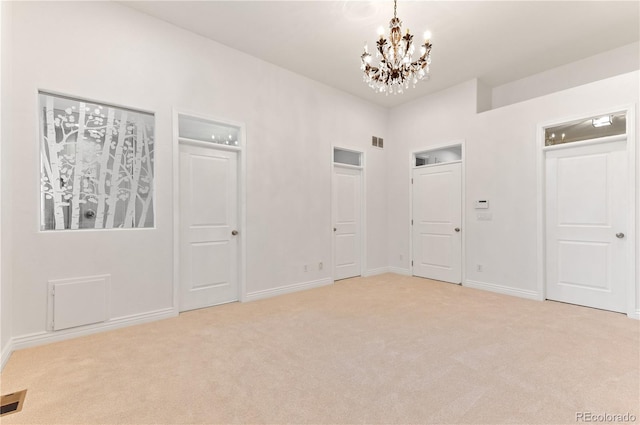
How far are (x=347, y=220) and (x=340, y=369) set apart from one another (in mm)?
3388

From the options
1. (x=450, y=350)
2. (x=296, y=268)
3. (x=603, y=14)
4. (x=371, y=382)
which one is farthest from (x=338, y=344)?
(x=603, y=14)

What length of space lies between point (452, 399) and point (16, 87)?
4219 mm

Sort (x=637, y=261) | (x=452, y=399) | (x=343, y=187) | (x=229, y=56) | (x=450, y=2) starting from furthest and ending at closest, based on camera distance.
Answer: (x=343, y=187)
(x=229, y=56)
(x=637, y=261)
(x=450, y=2)
(x=452, y=399)

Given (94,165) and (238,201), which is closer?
(94,165)

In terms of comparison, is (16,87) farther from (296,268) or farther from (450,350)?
(450,350)

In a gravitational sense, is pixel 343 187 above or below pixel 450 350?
above

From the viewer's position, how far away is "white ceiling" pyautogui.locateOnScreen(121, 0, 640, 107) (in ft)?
10.7

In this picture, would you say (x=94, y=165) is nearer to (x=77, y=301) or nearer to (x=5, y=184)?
(x=5, y=184)

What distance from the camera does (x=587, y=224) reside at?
396 cm

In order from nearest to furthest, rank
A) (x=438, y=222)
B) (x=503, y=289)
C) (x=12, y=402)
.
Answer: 1. (x=12, y=402)
2. (x=503, y=289)
3. (x=438, y=222)

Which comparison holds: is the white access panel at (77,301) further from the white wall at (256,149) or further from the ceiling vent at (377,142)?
the ceiling vent at (377,142)

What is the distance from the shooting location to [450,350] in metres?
2.70

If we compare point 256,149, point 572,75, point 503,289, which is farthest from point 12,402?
point 572,75

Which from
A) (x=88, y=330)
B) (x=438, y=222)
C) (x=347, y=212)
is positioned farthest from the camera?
(x=347, y=212)
